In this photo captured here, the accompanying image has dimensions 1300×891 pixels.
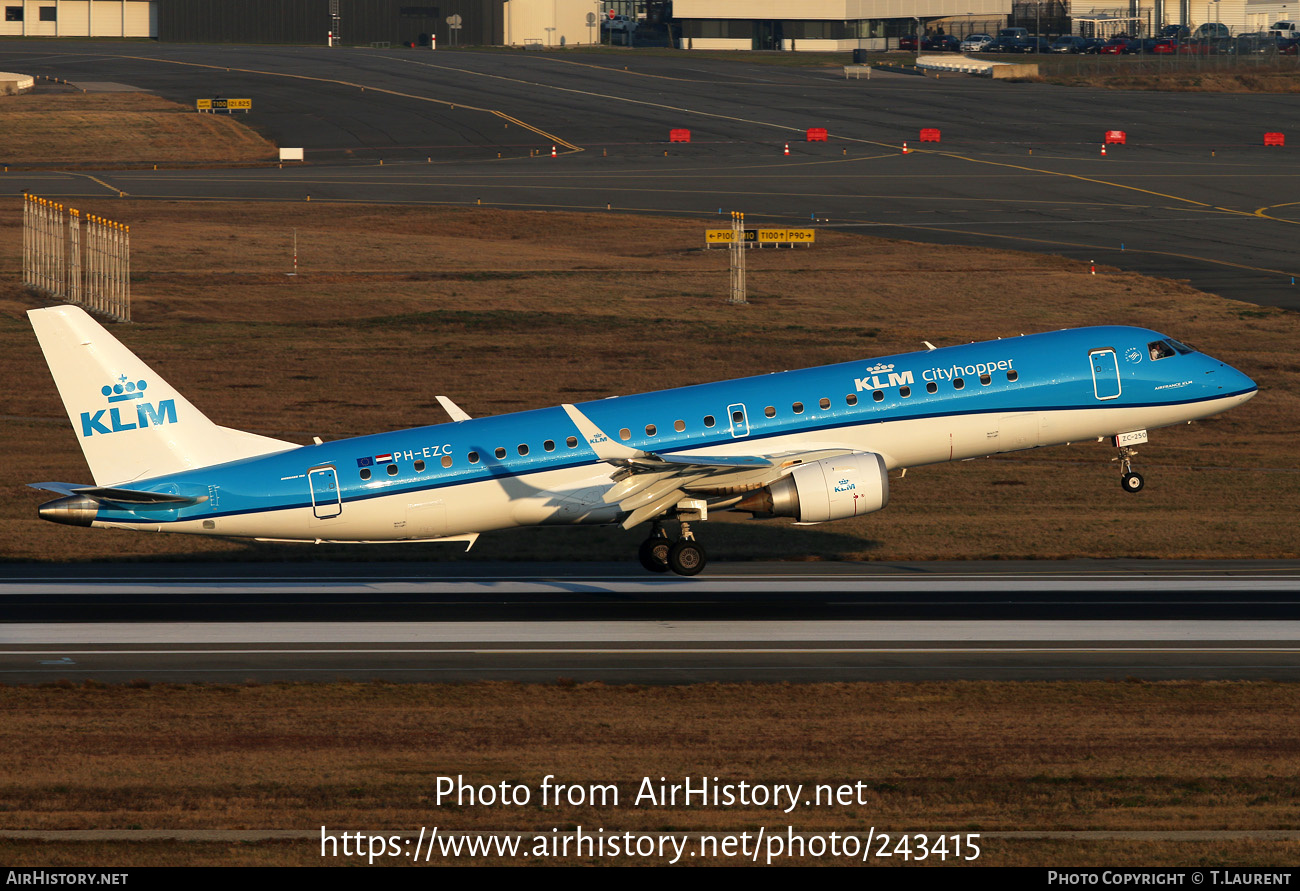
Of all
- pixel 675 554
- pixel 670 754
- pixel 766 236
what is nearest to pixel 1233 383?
pixel 675 554

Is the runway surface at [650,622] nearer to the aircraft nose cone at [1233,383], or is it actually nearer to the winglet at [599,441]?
the winglet at [599,441]

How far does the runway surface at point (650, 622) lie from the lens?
31.1m

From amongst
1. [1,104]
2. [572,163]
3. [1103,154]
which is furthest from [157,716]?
[1,104]

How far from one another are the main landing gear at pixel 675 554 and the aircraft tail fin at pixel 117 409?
10791 mm

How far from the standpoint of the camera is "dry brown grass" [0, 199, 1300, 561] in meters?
44.8

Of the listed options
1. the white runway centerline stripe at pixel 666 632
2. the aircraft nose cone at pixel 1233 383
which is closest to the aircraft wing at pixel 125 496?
the white runway centerline stripe at pixel 666 632

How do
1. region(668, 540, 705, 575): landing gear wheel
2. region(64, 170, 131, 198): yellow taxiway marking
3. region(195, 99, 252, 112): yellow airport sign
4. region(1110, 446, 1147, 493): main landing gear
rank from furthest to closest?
region(195, 99, 252, 112): yellow airport sign → region(64, 170, 131, 198): yellow taxiway marking → region(1110, 446, 1147, 493): main landing gear → region(668, 540, 705, 575): landing gear wheel

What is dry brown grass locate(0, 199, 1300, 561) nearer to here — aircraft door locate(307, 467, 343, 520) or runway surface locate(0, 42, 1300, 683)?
runway surface locate(0, 42, 1300, 683)

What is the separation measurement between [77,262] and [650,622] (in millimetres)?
57458

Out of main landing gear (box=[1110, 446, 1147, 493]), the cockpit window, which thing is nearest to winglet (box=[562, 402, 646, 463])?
main landing gear (box=[1110, 446, 1147, 493])

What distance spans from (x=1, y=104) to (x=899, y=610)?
415ft

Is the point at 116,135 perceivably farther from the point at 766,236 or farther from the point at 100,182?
the point at 766,236

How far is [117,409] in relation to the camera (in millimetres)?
35750

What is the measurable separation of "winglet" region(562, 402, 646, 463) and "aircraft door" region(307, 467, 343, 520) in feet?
19.6
